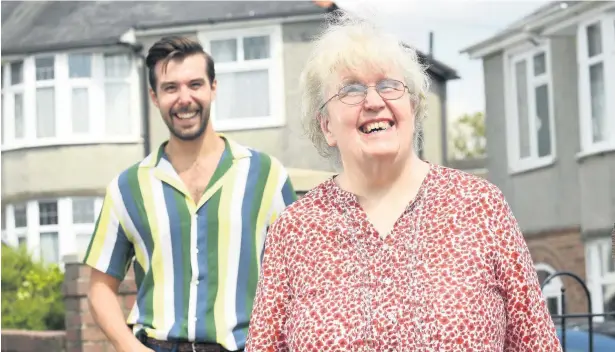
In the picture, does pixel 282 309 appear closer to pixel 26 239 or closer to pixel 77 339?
pixel 77 339

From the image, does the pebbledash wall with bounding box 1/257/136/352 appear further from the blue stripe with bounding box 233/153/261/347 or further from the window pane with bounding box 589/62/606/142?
the window pane with bounding box 589/62/606/142

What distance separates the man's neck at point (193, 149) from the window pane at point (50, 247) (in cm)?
1224

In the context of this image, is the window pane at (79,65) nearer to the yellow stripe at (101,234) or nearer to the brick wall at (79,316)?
the brick wall at (79,316)

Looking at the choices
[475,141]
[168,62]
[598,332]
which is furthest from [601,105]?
[168,62]

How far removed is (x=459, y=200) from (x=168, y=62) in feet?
4.78

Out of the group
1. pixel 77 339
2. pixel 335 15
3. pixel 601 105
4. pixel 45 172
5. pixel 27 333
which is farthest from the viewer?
pixel 45 172

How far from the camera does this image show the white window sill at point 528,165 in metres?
17.7

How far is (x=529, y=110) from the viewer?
18406 mm

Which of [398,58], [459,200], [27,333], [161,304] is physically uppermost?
[398,58]

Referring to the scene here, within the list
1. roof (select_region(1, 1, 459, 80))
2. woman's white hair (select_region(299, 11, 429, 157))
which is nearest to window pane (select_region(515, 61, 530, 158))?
roof (select_region(1, 1, 459, 80))

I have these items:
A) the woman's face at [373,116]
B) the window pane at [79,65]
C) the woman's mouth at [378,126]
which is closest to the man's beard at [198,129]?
the woman's face at [373,116]

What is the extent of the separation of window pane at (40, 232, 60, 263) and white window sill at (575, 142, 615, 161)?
6.85 metres

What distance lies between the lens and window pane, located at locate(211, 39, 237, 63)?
20109 millimetres

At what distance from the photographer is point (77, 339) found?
8.03 meters
